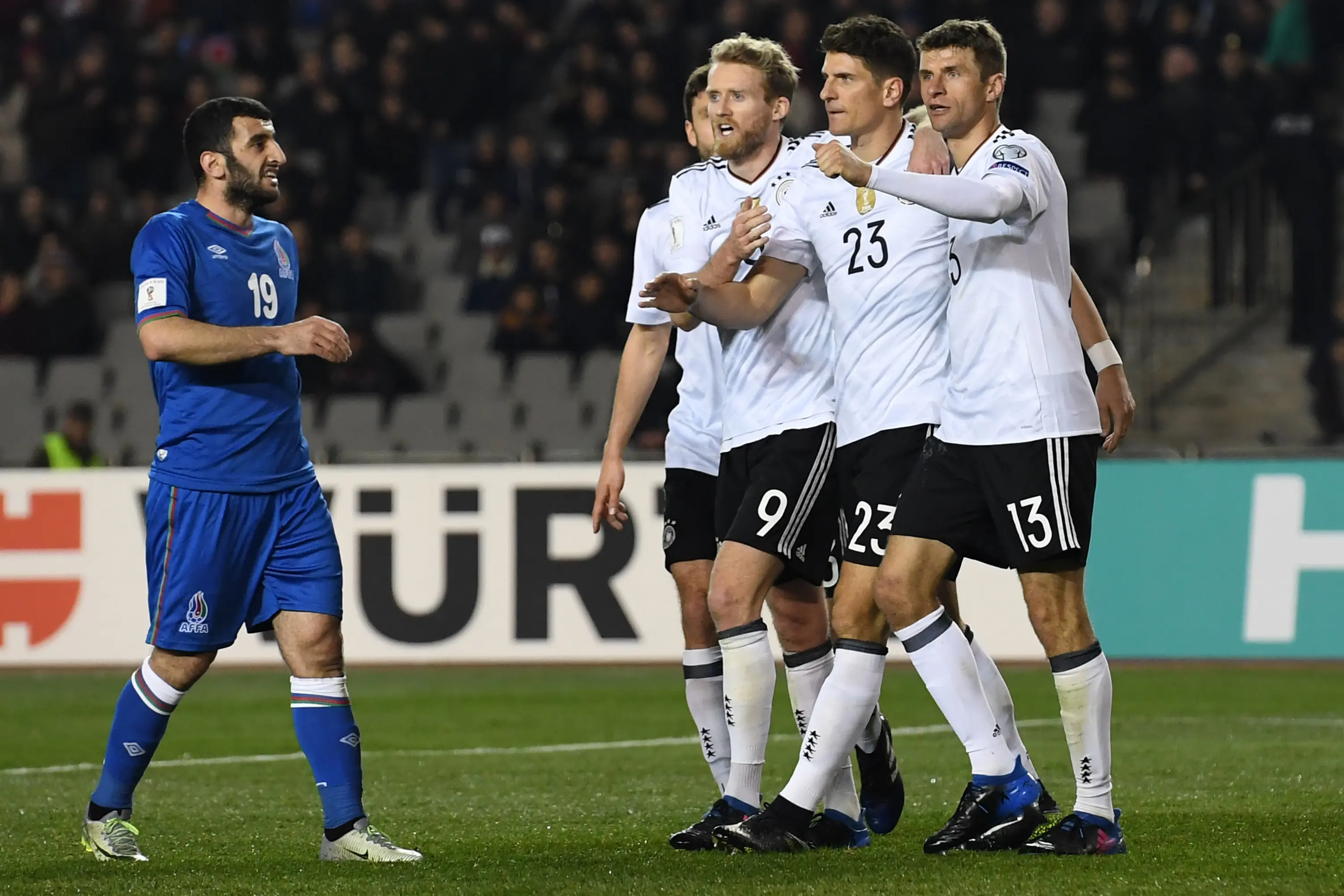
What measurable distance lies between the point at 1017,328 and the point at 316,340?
1924 mm

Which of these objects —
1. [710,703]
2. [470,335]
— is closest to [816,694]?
[710,703]

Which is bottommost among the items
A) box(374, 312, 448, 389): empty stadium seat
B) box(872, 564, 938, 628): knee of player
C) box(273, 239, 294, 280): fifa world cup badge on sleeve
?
box(872, 564, 938, 628): knee of player

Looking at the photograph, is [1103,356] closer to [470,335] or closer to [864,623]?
[864,623]

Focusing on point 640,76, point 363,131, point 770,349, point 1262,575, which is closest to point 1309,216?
point 1262,575

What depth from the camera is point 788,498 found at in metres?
5.84

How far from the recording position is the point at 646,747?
8984mm

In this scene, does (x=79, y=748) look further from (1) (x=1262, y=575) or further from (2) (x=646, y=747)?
(1) (x=1262, y=575)

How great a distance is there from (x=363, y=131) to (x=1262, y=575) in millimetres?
9583

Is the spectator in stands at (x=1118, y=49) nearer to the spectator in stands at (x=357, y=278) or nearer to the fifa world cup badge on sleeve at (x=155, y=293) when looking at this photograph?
the spectator in stands at (x=357, y=278)

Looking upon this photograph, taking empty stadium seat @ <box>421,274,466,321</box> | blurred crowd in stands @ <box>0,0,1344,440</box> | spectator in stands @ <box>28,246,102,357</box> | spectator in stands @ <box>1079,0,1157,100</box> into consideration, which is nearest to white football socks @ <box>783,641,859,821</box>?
blurred crowd in stands @ <box>0,0,1344,440</box>

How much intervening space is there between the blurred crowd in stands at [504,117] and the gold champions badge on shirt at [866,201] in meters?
9.58

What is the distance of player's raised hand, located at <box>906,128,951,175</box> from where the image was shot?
5.64 meters

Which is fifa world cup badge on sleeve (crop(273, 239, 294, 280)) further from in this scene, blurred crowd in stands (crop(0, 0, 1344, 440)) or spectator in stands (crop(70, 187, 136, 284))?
spectator in stands (crop(70, 187, 136, 284))

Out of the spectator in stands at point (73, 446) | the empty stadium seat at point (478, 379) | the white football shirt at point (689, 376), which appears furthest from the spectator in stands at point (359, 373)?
the white football shirt at point (689, 376)
